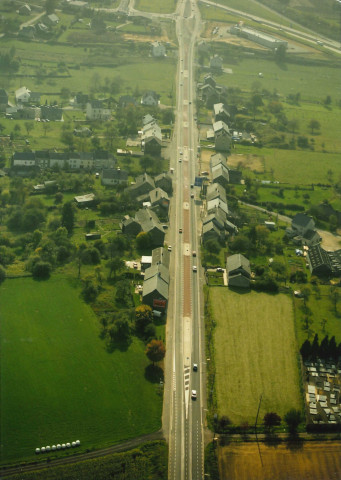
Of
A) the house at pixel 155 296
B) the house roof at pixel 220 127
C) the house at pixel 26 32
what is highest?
the house at pixel 26 32

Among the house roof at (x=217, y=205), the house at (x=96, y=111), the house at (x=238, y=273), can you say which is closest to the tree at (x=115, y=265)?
the house at (x=238, y=273)

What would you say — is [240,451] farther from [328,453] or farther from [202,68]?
[202,68]

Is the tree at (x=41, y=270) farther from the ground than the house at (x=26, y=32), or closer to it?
closer to it

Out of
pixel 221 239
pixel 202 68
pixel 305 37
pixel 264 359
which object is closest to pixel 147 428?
pixel 264 359

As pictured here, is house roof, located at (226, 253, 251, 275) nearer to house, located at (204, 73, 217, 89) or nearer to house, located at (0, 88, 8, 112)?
house, located at (0, 88, 8, 112)

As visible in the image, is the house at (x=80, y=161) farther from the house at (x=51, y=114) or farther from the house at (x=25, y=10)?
the house at (x=25, y=10)

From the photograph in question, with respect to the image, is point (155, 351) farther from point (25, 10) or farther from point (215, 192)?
point (25, 10)
